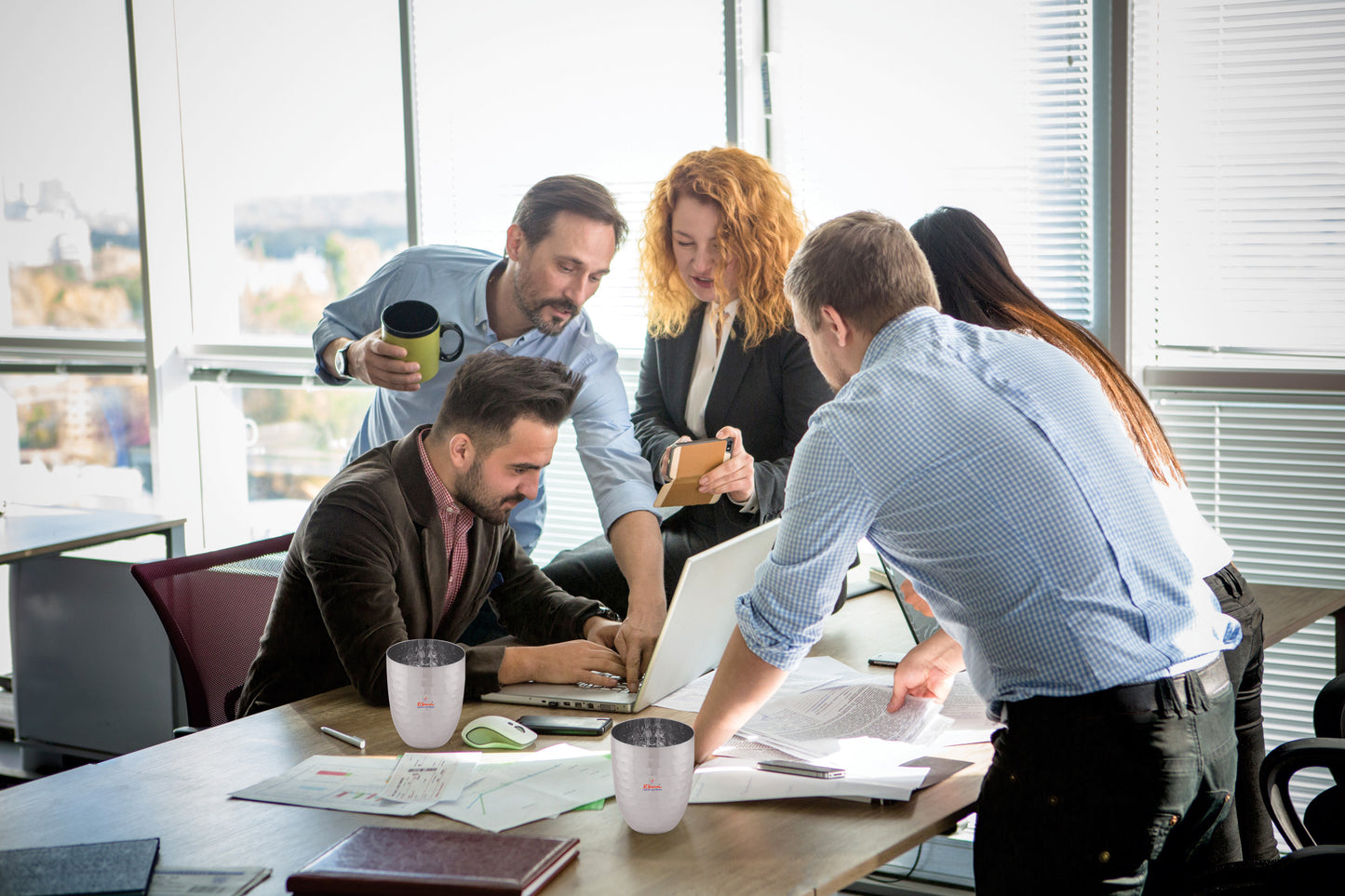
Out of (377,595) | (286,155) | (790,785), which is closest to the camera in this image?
(790,785)

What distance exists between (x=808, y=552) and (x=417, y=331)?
1.30 m

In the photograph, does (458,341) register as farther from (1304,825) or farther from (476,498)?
(1304,825)

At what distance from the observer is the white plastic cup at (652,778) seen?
1.35 m

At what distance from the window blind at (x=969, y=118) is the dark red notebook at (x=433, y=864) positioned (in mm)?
2492

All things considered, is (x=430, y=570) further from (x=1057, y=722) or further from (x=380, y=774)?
(x=1057, y=722)

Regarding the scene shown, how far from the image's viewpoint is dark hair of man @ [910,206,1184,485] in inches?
71.0

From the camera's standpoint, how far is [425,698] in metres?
1.63

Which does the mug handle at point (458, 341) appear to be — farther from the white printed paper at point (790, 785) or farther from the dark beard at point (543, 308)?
the white printed paper at point (790, 785)

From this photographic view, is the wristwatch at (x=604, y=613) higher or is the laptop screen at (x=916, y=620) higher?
the laptop screen at (x=916, y=620)

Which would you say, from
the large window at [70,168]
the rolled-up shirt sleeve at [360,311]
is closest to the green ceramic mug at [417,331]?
the rolled-up shirt sleeve at [360,311]

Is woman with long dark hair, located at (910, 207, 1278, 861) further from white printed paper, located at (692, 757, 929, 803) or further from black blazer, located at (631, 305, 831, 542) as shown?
black blazer, located at (631, 305, 831, 542)

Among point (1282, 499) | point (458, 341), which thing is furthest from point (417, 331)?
point (1282, 499)

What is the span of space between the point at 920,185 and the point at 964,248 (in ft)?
5.61

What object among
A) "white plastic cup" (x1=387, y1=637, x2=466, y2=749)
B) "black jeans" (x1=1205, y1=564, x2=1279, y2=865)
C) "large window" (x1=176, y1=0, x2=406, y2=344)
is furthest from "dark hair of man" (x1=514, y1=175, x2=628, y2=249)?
"large window" (x1=176, y1=0, x2=406, y2=344)
